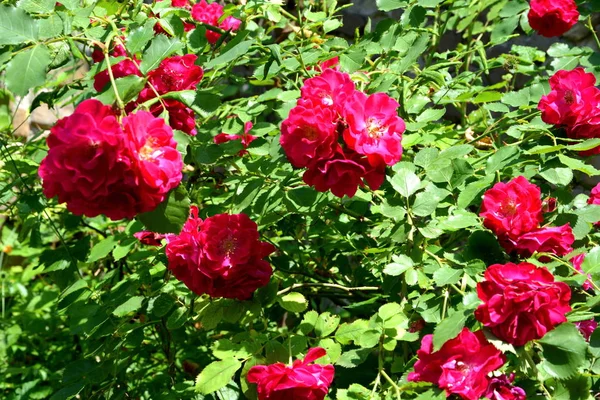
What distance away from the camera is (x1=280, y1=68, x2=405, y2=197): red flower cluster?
124cm

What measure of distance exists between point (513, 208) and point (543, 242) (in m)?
0.07

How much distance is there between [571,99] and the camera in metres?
1.50

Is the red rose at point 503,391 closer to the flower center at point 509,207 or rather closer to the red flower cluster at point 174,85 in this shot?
the flower center at point 509,207

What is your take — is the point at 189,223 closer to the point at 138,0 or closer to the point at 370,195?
the point at 370,195

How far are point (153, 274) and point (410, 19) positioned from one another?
0.84 metres

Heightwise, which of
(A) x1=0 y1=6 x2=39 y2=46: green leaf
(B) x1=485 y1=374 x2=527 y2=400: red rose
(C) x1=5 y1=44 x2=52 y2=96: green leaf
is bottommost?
(B) x1=485 y1=374 x2=527 y2=400: red rose

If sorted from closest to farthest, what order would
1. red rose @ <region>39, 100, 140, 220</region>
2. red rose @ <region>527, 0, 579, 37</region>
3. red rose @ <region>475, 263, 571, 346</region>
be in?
1. red rose @ <region>39, 100, 140, 220</region>
2. red rose @ <region>475, 263, 571, 346</region>
3. red rose @ <region>527, 0, 579, 37</region>

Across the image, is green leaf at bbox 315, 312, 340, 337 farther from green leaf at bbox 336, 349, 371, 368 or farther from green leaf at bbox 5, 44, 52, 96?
green leaf at bbox 5, 44, 52, 96

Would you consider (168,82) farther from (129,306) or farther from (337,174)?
(129,306)

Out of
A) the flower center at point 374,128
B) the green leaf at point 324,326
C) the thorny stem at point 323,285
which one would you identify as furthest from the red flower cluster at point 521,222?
the thorny stem at point 323,285

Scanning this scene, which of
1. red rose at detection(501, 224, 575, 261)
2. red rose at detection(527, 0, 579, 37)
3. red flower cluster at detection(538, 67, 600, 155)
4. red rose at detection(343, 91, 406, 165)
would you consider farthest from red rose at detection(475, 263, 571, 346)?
red rose at detection(527, 0, 579, 37)

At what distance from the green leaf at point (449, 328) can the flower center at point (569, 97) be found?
0.55 m

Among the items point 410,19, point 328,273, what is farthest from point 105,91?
point 328,273

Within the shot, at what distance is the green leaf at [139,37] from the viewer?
1.30m
